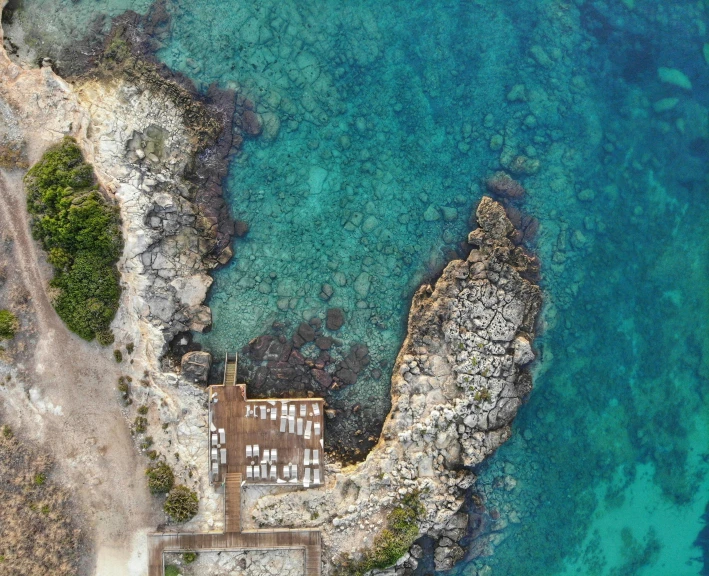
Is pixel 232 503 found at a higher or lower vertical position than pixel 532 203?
lower

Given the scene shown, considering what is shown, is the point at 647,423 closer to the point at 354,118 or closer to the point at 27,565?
the point at 354,118

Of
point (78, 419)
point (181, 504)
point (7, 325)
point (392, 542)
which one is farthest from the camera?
point (392, 542)

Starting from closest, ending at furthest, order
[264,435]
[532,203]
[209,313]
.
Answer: [264,435], [209,313], [532,203]

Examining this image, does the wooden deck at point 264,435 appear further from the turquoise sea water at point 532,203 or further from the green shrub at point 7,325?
the green shrub at point 7,325

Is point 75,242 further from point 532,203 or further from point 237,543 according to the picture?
point 532,203

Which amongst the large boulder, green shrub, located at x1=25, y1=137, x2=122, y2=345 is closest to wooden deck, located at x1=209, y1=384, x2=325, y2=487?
the large boulder

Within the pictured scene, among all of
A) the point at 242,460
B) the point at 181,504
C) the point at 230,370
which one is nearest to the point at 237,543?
the point at 181,504

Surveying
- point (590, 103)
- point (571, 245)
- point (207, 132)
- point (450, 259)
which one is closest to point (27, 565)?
point (207, 132)

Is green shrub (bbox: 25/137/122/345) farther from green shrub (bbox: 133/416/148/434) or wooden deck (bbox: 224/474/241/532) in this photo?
wooden deck (bbox: 224/474/241/532)
